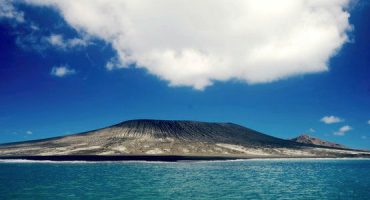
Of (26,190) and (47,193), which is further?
(26,190)

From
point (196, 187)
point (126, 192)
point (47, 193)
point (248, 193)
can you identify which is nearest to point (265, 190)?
point (248, 193)

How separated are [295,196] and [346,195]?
7.67m

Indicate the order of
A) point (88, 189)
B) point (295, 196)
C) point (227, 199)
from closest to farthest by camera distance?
point (227, 199) → point (295, 196) → point (88, 189)

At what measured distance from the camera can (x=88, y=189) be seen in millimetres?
58938

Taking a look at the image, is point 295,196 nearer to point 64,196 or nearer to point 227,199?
point 227,199

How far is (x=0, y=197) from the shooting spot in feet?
163

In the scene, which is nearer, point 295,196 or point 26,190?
point 295,196

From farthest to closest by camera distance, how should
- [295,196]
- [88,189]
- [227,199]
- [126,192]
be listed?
1. [88,189]
2. [126,192]
3. [295,196]
4. [227,199]

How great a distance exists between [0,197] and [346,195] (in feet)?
158

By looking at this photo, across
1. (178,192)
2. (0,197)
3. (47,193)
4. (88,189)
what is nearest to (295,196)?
(178,192)

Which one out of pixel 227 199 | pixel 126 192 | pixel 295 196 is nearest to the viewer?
pixel 227 199

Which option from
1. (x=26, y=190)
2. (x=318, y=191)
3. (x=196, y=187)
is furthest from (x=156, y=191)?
(x=318, y=191)

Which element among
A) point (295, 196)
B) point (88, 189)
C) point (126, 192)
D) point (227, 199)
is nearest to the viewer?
point (227, 199)

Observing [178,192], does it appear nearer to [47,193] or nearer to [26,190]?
[47,193]
